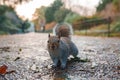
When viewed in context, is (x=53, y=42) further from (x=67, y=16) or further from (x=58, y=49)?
(x=67, y=16)

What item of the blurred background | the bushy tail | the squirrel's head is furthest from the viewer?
the blurred background

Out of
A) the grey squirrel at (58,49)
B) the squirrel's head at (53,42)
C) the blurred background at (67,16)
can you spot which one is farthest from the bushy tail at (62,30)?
the blurred background at (67,16)

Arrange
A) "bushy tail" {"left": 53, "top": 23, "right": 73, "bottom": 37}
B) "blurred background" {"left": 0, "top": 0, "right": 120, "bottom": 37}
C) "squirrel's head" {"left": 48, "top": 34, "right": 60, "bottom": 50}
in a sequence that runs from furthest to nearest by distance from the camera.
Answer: "blurred background" {"left": 0, "top": 0, "right": 120, "bottom": 37}, "bushy tail" {"left": 53, "top": 23, "right": 73, "bottom": 37}, "squirrel's head" {"left": 48, "top": 34, "right": 60, "bottom": 50}

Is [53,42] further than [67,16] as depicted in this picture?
No

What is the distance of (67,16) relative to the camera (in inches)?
1542

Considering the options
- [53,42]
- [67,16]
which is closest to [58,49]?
[53,42]

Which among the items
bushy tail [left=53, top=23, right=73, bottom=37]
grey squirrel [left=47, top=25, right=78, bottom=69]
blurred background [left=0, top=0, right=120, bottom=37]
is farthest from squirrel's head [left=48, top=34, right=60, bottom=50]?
blurred background [left=0, top=0, right=120, bottom=37]

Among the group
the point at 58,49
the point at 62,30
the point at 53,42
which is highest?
the point at 62,30

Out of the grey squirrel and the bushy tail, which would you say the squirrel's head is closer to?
the grey squirrel

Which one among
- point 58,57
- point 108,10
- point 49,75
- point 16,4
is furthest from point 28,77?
point 108,10

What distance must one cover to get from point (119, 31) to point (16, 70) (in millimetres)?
15736

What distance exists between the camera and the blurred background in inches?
950

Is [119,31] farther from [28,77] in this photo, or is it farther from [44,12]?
[44,12]

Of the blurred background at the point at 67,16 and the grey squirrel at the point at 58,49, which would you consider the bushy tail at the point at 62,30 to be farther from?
the blurred background at the point at 67,16
